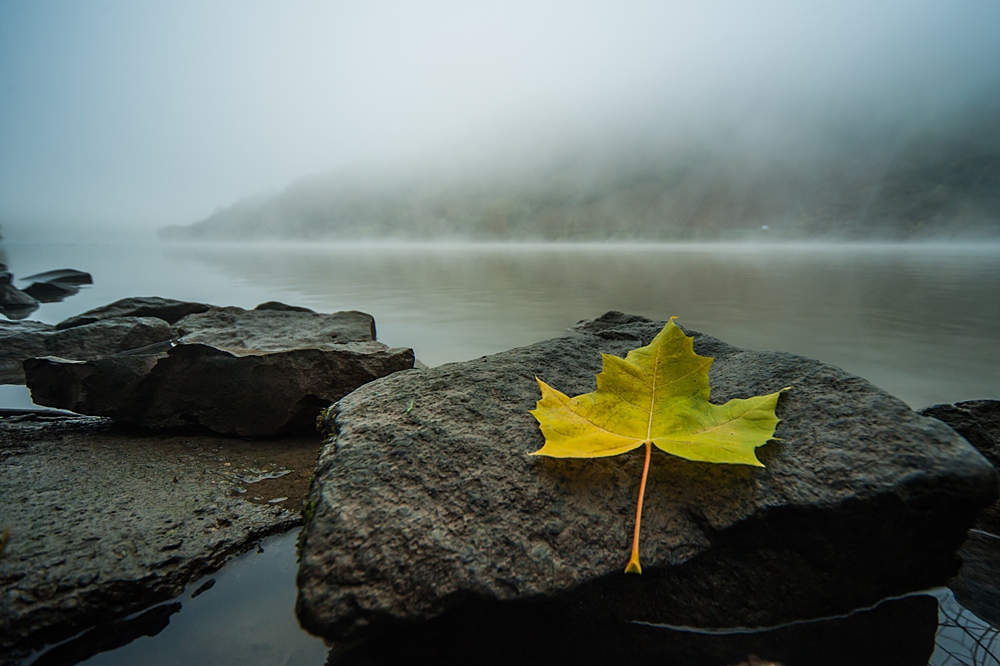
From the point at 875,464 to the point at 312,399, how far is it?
1.32 meters

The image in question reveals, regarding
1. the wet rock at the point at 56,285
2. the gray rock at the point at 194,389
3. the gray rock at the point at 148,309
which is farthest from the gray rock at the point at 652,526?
the wet rock at the point at 56,285

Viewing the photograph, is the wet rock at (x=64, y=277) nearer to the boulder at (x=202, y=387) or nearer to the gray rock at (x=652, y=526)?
the boulder at (x=202, y=387)

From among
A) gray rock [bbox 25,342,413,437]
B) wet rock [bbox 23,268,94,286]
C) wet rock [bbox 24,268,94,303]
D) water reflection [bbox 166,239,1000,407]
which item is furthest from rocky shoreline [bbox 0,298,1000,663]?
wet rock [bbox 23,268,94,286]

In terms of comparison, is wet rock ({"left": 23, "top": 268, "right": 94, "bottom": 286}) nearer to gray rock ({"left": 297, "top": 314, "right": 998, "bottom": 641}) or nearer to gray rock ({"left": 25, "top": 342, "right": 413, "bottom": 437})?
gray rock ({"left": 25, "top": 342, "right": 413, "bottom": 437})

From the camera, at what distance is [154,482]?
3.50ft

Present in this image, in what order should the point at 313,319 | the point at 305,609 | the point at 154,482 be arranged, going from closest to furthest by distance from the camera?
the point at 305,609 < the point at 154,482 < the point at 313,319

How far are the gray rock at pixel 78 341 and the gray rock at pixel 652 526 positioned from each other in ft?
7.05

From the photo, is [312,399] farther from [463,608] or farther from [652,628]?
[652,628]

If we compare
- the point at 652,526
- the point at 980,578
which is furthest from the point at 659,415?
the point at 980,578

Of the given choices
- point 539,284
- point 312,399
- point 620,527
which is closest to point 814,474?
point 620,527

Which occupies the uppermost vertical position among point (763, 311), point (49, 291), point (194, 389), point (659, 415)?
point (659, 415)

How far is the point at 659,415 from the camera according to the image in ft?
2.61

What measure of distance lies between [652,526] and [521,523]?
19 centimetres

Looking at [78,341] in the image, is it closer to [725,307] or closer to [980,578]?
[980,578]
